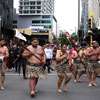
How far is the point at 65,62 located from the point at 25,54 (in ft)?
4.80

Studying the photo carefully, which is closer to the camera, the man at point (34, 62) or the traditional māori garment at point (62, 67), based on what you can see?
the man at point (34, 62)

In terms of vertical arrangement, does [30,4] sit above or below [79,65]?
above

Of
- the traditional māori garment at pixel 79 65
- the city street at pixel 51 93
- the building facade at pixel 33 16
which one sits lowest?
the city street at pixel 51 93

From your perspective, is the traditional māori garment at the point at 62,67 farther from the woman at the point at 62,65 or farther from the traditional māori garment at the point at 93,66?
the traditional māori garment at the point at 93,66

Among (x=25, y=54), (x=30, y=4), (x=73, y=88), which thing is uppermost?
(x=30, y=4)

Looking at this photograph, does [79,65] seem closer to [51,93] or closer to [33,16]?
[51,93]

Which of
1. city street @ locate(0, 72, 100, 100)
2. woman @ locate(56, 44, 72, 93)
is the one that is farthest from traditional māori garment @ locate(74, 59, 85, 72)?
woman @ locate(56, 44, 72, 93)

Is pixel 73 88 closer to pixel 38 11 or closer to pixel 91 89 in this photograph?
pixel 91 89

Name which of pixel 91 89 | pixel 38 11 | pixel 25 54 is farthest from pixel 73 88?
pixel 38 11

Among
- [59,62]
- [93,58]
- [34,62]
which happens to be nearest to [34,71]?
[34,62]

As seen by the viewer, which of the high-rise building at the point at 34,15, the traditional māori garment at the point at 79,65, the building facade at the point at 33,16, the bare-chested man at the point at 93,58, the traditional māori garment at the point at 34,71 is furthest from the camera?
the high-rise building at the point at 34,15

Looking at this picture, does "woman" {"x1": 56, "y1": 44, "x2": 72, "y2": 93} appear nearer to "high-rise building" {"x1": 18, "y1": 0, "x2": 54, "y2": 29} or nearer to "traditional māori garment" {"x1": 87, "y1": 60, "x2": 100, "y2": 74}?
"traditional māori garment" {"x1": 87, "y1": 60, "x2": 100, "y2": 74}

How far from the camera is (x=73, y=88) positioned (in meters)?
17.3

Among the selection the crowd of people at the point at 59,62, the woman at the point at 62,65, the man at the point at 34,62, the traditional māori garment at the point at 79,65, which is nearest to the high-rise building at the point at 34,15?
the traditional māori garment at the point at 79,65
